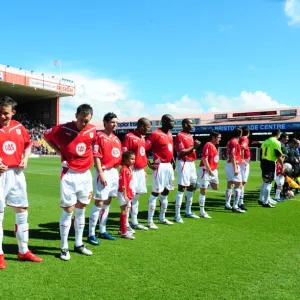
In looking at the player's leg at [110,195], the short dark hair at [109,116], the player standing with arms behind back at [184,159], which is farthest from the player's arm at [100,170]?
the player standing with arms behind back at [184,159]

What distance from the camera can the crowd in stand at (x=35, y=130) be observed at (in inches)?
2096

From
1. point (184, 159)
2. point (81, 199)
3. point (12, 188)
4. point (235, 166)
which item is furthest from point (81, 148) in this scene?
point (235, 166)

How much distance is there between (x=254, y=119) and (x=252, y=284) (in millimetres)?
42350

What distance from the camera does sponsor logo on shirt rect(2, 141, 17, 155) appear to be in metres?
4.68

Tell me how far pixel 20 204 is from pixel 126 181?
2172 mm

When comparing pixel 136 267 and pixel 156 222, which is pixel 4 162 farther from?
pixel 156 222

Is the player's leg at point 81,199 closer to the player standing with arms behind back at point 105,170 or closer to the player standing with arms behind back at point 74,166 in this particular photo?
the player standing with arms behind back at point 74,166

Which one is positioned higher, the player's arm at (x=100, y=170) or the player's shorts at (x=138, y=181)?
the player's arm at (x=100, y=170)

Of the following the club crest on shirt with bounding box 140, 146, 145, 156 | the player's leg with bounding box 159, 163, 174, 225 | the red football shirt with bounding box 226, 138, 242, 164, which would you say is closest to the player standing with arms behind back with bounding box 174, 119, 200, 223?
the player's leg with bounding box 159, 163, 174, 225

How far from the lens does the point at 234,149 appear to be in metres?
9.30

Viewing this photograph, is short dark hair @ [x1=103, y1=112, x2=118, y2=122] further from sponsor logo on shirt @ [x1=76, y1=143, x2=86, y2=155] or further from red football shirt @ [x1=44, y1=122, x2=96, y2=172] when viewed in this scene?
sponsor logo on shirt @ [x1=76, y1=143, x2=86, y2=155]

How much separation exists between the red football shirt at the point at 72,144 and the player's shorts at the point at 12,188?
686 mm

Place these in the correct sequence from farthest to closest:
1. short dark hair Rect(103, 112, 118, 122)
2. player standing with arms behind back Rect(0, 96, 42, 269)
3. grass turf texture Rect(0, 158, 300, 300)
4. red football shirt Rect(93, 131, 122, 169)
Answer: short dark hair Rect(103, 112, 118, 122), red football shirt Rect(93, 131, 122, 169), player standing with arms behind back Rect(0, 96, 42, 269), grass turf texture Rect(0, 158, 300, 300)

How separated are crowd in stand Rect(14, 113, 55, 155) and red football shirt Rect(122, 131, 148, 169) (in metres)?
47.7
